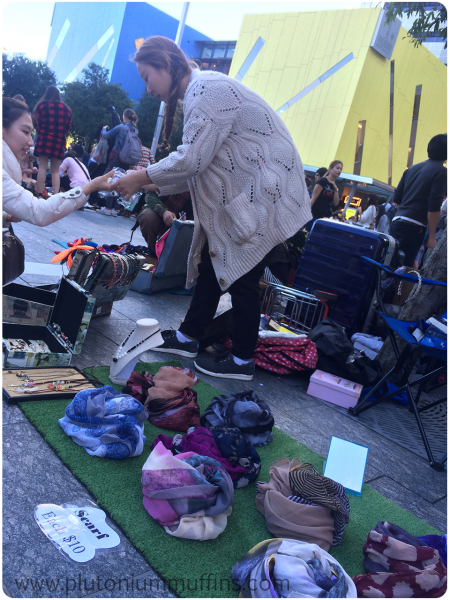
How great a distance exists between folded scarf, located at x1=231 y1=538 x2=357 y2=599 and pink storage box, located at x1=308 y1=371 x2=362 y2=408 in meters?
1.85

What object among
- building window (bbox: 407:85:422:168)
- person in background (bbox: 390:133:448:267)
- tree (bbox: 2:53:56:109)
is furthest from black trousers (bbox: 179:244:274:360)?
tree (bbox: 2:53:56:109)

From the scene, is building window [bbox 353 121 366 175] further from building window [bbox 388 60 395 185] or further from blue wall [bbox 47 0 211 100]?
blue wall [bbox 47 0 211 100]

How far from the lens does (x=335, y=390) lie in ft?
11.1

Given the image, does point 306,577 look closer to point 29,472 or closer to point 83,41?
point 29,472

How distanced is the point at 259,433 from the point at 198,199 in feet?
4.82

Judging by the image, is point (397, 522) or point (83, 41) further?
point (83, 41)

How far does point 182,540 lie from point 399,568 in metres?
0.79

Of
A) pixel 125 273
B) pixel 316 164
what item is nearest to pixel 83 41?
pixel 316 164

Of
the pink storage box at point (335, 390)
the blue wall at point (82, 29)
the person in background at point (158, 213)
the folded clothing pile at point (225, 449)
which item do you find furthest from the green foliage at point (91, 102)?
the folded clothing pile at point (225, 449)

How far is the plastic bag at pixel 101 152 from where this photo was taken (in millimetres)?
9719

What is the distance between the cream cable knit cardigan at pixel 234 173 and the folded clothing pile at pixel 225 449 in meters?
1.12

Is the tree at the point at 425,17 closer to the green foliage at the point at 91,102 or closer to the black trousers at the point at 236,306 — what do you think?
the black trousers at the point at 236,306

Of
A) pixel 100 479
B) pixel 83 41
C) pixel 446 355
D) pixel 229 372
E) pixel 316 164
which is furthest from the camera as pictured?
pixel 83 41

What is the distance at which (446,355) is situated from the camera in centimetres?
288
